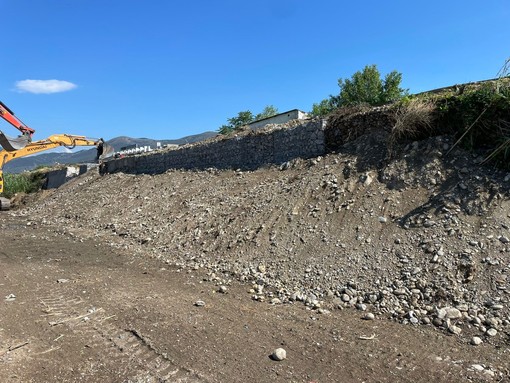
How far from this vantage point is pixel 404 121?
7797 millimetres

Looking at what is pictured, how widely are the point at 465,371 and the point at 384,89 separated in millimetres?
28592

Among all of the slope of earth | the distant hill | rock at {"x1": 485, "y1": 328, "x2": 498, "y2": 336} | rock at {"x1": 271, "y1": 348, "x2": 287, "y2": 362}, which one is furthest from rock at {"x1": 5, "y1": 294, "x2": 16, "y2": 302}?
the distant hill

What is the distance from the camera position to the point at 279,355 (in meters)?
4.07

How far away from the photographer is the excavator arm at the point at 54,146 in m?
18.6

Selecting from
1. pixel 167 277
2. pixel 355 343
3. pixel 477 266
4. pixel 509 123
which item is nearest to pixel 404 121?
pixel 509 123

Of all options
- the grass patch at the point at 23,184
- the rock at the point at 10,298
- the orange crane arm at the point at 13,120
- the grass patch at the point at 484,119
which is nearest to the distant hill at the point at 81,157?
the grass patch at the point at 23,184

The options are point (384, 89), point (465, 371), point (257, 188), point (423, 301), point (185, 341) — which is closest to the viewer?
point (465, 371)

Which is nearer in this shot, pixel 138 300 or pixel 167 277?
pixel 138 300

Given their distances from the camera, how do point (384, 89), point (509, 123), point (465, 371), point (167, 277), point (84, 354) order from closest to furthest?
point (465, 371), point (84, 354), point (509, 123), point (167, 277), point (384, 89)

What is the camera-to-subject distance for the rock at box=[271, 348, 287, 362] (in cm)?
405

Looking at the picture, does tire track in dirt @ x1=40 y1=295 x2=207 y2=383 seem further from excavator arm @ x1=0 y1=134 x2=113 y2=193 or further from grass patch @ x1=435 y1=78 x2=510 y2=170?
excavator arm @ x1=0 y1=134 x2=113 y2=193

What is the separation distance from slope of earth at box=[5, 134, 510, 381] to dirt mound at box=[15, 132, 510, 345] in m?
0.02

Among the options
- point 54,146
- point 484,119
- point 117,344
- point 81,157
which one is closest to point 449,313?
point 484,119

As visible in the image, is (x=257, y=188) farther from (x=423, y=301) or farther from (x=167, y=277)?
(x=423, y=301)
